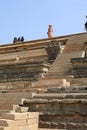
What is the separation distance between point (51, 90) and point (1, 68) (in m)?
7.76

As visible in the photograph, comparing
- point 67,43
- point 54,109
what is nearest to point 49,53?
point 67,43

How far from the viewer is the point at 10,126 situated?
9.42 metres

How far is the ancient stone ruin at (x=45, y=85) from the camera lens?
1024 cm

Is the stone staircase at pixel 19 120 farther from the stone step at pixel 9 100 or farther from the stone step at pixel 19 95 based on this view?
the stone step at pixel 19 95

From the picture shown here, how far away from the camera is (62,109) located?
1056cm

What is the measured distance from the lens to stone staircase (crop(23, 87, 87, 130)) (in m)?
10.2

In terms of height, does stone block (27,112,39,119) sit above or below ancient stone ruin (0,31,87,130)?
below

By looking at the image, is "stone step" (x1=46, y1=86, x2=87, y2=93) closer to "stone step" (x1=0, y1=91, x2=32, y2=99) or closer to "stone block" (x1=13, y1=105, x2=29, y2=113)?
"stone step" (x1=0, y1=91, x2=32, y2=99)

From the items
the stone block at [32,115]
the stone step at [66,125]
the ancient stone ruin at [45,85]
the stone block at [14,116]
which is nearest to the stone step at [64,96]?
the ancient stone ruin at [45,85]

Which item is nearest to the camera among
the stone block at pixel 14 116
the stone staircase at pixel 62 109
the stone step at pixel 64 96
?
the stone block at pixel 14 116

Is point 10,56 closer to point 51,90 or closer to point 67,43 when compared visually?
point 67,43

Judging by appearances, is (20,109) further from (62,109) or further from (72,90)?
(72,90)

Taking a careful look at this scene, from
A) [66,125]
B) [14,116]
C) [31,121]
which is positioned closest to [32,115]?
[31,121]

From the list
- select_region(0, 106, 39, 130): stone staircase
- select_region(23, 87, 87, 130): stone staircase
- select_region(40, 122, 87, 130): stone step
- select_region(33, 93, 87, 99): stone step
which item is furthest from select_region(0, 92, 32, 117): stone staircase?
select_region(40, 122, 87, 130): stone step
